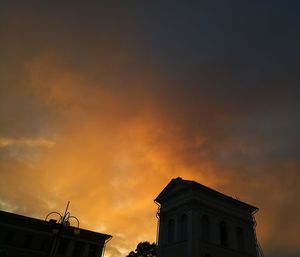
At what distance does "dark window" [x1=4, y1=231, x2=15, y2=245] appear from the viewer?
4667 centimetres

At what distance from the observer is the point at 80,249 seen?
52.0m

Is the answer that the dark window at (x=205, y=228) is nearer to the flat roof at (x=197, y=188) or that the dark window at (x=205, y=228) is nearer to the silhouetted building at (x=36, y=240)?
the flat roof at (x=197, y=188)

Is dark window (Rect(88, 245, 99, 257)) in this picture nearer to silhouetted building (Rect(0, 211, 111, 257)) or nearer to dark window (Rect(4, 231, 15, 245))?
silhouetted building (Rect(0, 211, 111, 257))

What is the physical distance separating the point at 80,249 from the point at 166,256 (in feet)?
81.3

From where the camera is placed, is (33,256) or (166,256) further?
(33,256)

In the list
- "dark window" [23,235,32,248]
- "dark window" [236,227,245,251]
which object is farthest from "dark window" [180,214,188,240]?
"dark window" [23,235,32,248]

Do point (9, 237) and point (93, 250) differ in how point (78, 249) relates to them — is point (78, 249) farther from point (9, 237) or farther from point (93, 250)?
point (9, 237)

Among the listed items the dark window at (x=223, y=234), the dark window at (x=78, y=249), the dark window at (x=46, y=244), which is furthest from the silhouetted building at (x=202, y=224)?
the dark window at (x=46, y=244)

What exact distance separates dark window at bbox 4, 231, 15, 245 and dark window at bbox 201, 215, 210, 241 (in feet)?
105

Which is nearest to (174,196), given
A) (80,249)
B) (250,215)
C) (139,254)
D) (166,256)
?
(166,256)

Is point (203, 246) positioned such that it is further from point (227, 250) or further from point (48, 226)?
point (48, 226)

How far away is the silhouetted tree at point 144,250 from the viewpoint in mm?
59938

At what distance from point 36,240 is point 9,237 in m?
4.17

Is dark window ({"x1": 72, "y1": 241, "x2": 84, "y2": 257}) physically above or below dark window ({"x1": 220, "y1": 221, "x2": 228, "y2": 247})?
above
